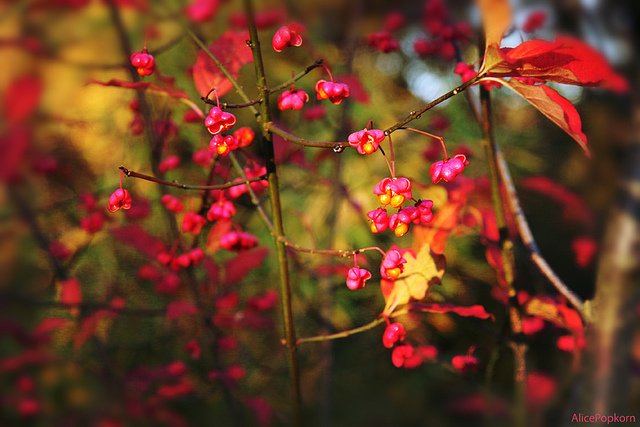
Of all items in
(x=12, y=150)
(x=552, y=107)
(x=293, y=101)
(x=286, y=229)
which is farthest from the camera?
(x=286, y=229)

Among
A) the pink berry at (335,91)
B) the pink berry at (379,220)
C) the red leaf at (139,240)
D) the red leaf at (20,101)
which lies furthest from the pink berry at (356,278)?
the red leaf at (20,101)

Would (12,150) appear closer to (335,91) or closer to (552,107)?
(335,91)

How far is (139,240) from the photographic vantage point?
99 centimetres

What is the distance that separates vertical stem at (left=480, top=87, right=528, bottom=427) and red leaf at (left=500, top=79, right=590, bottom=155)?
0.81ft

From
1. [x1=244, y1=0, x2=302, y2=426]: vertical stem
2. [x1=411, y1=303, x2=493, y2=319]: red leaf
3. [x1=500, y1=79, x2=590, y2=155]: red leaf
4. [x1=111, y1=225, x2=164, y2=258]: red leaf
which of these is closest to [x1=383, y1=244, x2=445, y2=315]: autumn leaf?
[x1=411, y1=303, x2=493, y2=319]: red leaf

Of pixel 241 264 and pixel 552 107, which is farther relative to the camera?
pixel 241 264

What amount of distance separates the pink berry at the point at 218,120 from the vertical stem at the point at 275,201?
0.09 ft

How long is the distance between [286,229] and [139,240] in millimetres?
1281

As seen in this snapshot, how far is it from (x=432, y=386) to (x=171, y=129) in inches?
65.8

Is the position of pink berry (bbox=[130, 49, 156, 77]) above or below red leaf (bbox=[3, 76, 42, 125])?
below

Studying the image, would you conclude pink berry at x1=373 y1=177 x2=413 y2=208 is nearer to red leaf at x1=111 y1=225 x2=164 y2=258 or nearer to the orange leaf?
the orange leaf

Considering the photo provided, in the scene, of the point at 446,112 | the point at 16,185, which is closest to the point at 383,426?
the point at 446,112

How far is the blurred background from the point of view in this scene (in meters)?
0.98

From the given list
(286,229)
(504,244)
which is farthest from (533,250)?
(286,229)
